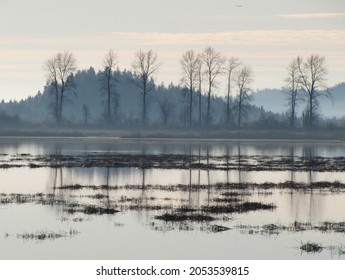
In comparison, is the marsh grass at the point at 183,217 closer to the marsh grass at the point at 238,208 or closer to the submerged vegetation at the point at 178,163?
the marsh grass at the point at 238,208

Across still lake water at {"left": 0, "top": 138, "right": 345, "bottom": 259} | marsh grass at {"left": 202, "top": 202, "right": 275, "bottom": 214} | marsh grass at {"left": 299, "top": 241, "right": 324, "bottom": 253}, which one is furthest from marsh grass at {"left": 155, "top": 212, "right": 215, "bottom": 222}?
marsh grass at {"left": 299, "top": 241, "right": 324, "bottom": 253}

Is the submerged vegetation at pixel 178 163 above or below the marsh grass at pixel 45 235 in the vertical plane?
above

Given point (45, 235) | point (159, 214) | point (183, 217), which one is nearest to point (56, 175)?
point (159, 214)

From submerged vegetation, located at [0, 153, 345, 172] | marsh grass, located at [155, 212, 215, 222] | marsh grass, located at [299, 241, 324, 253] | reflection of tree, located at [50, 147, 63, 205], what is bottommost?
marsh grass, located at [299, 241, 324, 253]

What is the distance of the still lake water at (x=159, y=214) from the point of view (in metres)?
25.2

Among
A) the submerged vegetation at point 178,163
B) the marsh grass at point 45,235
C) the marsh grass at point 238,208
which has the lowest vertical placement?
the marsh grass at point 45,235

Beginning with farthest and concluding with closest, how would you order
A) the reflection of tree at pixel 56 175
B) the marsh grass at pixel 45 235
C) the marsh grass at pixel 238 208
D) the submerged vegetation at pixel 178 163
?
the submerged vegetation at pixel 178 163 < the reflection of tree at pixel 56 175 < the marsh grass at pixel 238 208 < the marsh grass at pixel 45 235

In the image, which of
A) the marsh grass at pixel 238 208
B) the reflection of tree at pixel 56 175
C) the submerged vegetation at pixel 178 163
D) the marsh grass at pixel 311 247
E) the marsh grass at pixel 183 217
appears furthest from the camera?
the submerged vegetation at pixel 178 163

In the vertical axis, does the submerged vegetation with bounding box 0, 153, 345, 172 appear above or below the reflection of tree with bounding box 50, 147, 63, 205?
above

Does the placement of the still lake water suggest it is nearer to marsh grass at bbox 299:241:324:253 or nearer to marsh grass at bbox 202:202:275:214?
marsh grass at bbox 299:241:324:253

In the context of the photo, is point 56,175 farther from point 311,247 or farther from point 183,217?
point 311,247

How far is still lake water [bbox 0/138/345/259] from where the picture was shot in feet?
82.7

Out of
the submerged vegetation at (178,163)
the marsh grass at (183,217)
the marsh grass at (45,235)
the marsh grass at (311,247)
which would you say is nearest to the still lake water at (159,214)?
the marsh grass at (45,235)
